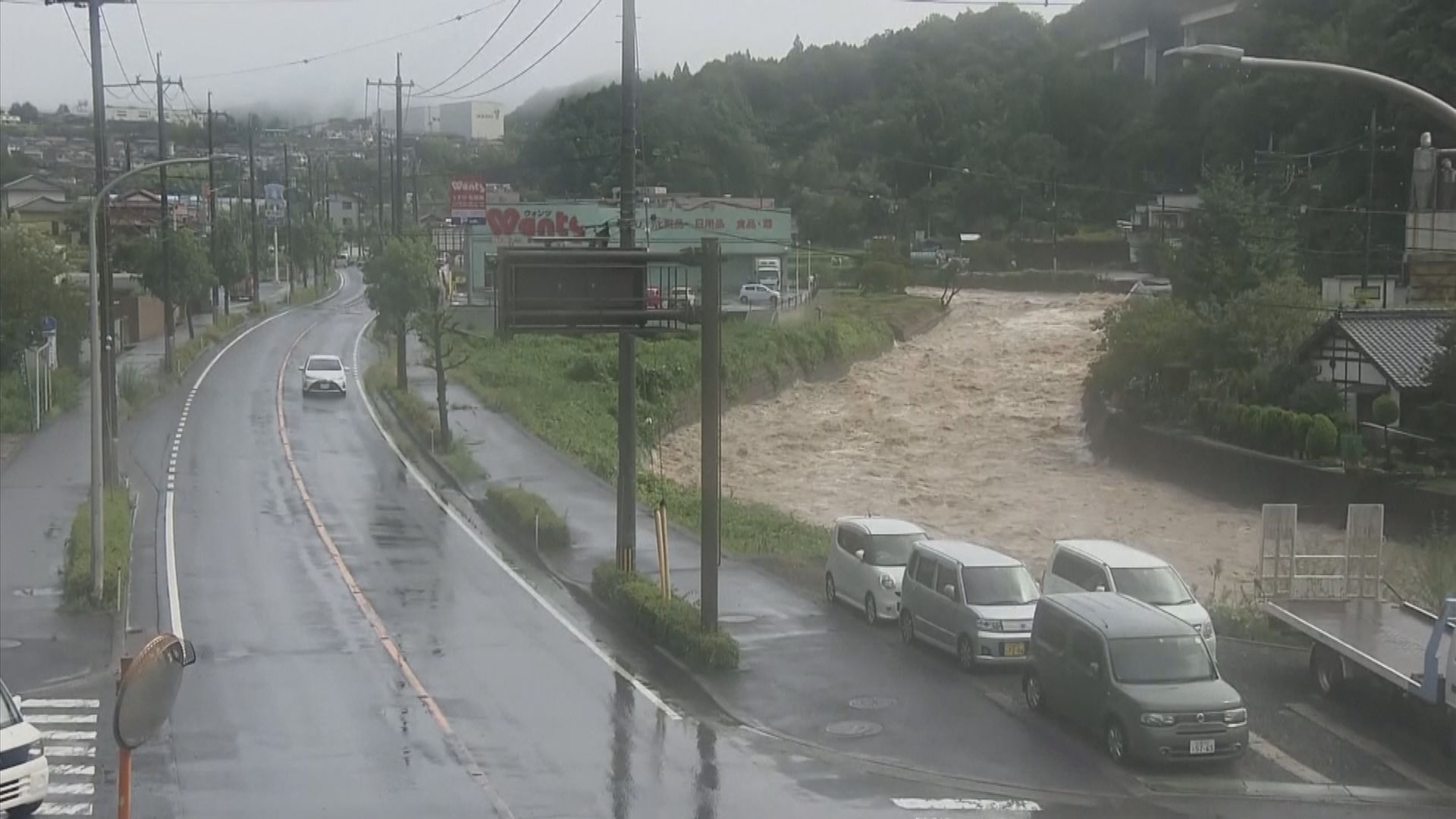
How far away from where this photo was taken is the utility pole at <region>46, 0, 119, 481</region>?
2817 cm

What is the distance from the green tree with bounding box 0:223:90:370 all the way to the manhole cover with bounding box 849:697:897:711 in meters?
29.2

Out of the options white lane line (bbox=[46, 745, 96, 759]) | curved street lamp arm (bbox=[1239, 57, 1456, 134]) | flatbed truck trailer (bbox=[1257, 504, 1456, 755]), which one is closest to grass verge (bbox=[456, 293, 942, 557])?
flatbed truck trailer (bbox=[1257, 504, 1456, 755])

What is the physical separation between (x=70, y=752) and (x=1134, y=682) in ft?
34.0

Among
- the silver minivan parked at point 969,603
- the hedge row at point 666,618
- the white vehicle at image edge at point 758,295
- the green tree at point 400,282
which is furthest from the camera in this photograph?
the white vehicle at image edge at point 758,295

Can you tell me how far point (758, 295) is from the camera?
6431 cm

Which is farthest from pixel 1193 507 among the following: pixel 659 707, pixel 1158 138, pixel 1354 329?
pixel 1158 138

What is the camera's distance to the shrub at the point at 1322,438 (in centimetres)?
3553

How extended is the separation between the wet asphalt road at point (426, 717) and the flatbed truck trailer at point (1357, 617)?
1988 millimetres

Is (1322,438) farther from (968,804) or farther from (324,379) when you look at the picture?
(324,379)

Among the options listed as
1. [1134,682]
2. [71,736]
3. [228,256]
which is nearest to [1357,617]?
[1134,682]

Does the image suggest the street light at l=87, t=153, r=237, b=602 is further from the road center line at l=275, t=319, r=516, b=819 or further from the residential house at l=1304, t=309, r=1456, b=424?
the residential house at l=1304, t=309, r=1456, b=424

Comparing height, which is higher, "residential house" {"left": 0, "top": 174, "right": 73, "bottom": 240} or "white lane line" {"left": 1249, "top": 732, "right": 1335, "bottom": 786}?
"residential house" {"left": 0, "top": 174, "right": 73, "bottom": 240}

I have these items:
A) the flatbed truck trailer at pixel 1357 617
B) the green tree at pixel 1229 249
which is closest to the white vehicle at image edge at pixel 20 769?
the flatbed truck trailer at pixel 1357 617

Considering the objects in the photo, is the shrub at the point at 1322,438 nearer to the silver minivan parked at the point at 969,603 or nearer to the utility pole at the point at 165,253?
the silver minivan parked at the point at 969,603
